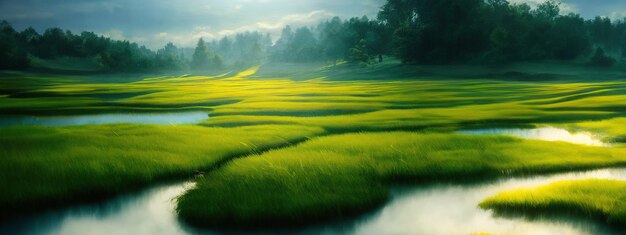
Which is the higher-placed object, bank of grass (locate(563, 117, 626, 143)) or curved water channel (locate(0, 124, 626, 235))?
curved water channel (locate(0, 124, 626, 235))

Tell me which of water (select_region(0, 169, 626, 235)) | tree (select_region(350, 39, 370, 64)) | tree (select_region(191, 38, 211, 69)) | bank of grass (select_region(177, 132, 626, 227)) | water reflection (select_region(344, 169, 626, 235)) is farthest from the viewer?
tree (select_region(191, 38, 211, 69))

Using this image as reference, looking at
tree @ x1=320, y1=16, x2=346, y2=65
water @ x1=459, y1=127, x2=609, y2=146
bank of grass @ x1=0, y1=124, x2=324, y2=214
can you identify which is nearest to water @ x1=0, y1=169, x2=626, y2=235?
bank of grass @ x1=0, y1=124, x2=324, y2=214

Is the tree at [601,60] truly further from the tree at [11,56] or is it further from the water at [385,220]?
the tree at [11,56]

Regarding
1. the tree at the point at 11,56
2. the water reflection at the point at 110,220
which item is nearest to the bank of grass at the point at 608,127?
the water reflection at the point at 110,220

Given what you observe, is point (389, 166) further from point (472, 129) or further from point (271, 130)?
point (472, 129)

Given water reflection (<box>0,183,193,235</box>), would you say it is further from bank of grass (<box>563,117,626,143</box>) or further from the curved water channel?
bank of grass (<box>563,117,626,143</box>)

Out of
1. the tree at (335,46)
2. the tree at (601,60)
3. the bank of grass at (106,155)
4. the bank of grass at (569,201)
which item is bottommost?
the tree at (601,60)

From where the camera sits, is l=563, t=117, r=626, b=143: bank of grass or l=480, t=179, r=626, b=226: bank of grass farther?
l=563, t=117, r=626, b=143: bank of grass
